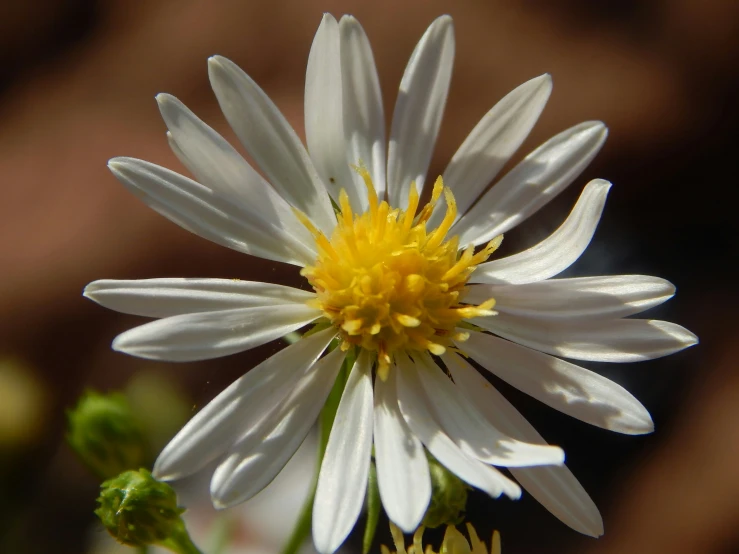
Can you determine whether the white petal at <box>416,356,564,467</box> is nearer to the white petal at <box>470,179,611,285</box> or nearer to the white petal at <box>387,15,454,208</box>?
the white petal at <box>470,179,611,285</box>

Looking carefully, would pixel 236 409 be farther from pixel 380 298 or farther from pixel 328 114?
pixel 328 114

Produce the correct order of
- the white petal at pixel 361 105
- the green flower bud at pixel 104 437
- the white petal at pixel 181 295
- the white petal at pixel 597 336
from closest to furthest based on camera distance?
the white petal at pixel 181 295, the white petal at pixel 597 336, the white petal at pixel 361 105, the green flower bud at pixel 104 437

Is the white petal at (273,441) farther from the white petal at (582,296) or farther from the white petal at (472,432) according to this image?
the white petal at (582,296)

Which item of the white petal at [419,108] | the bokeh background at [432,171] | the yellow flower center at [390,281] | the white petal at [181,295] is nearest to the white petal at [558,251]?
the yellow flower center at [390,281]

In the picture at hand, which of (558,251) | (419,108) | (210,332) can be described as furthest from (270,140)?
(558,251)

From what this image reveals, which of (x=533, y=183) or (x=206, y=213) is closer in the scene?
(x=206, y=213)

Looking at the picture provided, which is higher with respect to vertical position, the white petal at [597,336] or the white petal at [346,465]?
the white petal at [597,336]

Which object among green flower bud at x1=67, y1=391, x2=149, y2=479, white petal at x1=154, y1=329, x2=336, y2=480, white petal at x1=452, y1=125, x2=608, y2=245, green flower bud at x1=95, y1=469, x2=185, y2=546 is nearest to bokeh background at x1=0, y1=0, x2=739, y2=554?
green flower bud at x1=67, y1=391, x2=149, y2=479

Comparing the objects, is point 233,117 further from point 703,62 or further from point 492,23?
point 703,62
